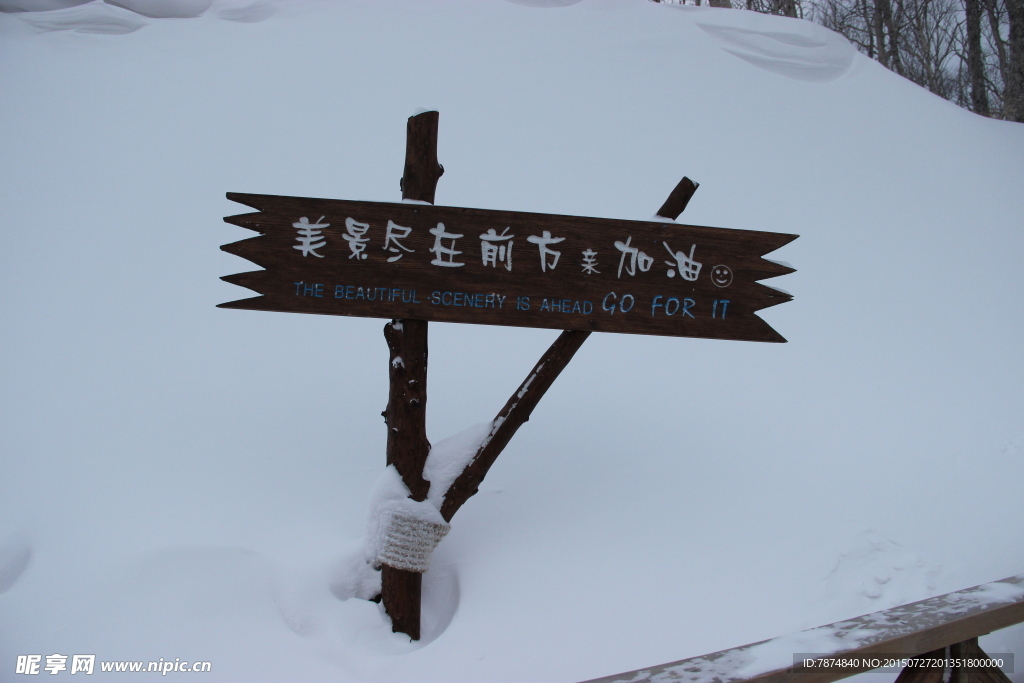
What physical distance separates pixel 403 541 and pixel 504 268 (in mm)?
1105

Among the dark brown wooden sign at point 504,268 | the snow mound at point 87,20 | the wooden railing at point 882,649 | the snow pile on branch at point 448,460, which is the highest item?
the snow mound at point 87,20

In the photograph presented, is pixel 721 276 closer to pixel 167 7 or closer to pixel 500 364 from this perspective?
pixel 500 364

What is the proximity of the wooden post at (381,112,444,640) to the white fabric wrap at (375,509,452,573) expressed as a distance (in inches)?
2.5

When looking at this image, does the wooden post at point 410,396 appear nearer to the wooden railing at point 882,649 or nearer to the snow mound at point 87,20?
the wooden railing at point 882,649

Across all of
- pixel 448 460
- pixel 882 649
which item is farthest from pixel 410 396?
pixel 882 649

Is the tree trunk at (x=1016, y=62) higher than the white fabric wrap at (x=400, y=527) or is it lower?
higher

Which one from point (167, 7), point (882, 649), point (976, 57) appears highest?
point (976, 57)

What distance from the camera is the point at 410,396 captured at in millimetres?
2303

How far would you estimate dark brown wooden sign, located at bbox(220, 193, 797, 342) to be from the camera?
6.74ft

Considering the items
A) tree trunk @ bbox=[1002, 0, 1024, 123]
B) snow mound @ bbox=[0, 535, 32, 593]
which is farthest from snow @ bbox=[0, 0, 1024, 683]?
tree trunk @ bbox=[1002, 0, 1024, 123]

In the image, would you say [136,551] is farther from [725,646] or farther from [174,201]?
[174,201]

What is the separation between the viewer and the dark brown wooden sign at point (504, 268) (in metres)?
2.05

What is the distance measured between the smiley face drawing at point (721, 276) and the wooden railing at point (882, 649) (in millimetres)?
1152

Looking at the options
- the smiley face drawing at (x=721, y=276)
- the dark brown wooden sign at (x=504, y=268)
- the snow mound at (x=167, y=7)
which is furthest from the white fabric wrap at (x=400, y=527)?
the snow mound at (x=167, y=7)
